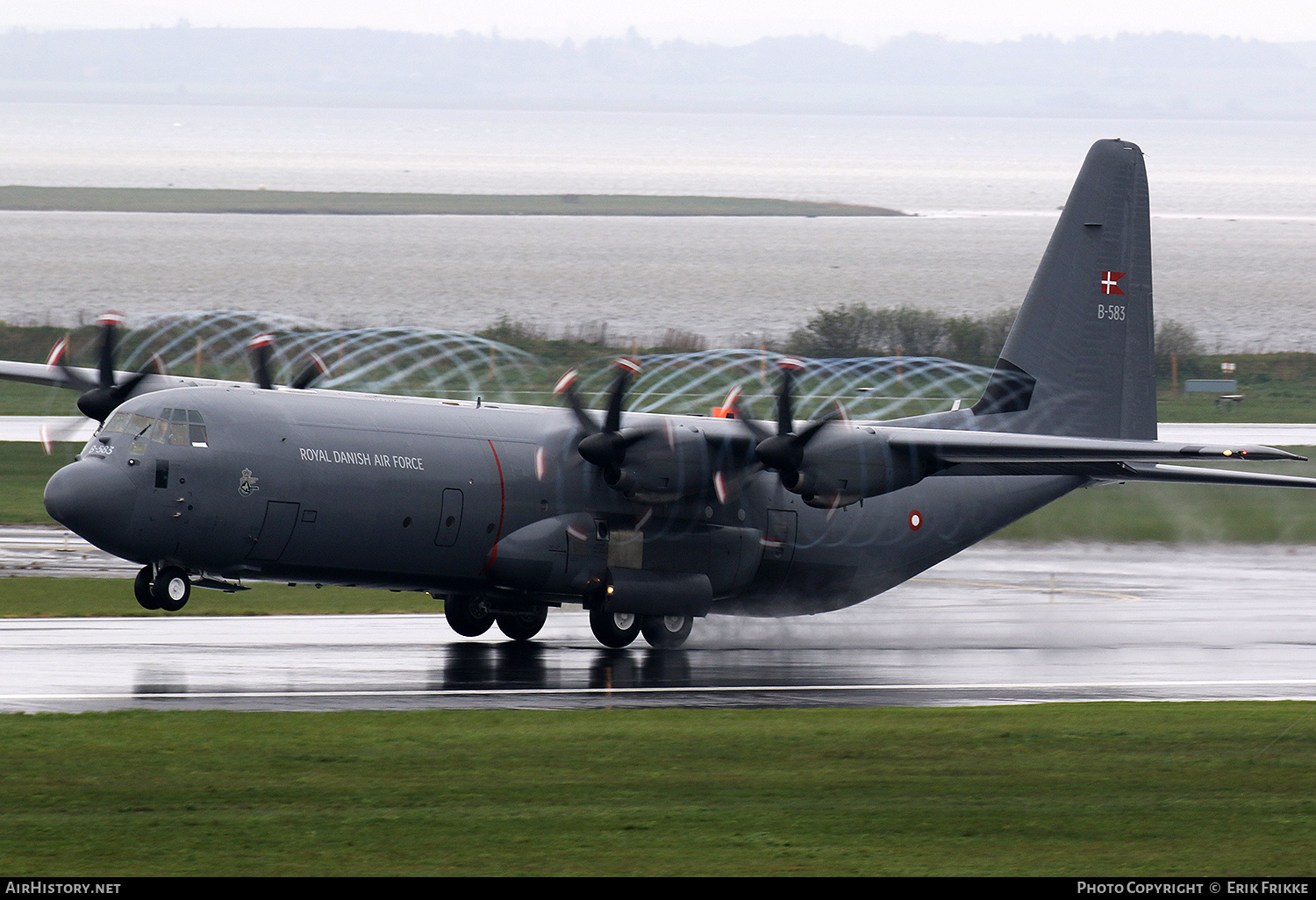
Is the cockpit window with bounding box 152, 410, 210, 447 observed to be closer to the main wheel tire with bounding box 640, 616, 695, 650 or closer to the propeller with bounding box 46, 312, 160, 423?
the propeller with bounding box 46, 312, 160, 423

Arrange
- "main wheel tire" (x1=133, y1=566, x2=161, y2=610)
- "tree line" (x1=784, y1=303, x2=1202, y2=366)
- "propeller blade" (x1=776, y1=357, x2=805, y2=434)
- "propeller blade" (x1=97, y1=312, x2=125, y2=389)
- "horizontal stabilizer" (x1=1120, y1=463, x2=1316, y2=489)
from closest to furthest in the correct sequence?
1. "main wheel tire" (x1=133, y1=566, x2=161, y2=610)
2. "propeller blade" (x1=776, y1=357, x2=805, y2=434)
3. "propeller blade" (x1=97, y1=312, x2=125, y2=389)
4. "horizontal stabilizer" (x1=1120, y1=463, x2=1316, y2=489)
5. "tree line" (x1=784, y1=303, x2=1202, y2=366)

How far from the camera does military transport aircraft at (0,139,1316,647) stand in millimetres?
23266

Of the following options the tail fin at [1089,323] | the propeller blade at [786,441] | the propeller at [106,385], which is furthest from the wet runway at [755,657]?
the tail fin at [1089,323]

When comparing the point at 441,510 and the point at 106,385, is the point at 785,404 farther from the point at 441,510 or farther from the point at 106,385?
the point at 106,385

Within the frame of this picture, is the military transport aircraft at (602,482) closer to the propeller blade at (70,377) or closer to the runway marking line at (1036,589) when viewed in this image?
the propeller blade at (70,377)

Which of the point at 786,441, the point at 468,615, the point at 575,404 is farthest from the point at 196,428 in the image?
the point at 786,441

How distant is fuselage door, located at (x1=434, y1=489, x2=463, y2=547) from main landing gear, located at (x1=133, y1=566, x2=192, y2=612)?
3.94 meters

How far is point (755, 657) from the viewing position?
27.0 m

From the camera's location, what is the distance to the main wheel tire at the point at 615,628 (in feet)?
87.6

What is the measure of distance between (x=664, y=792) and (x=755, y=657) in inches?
436

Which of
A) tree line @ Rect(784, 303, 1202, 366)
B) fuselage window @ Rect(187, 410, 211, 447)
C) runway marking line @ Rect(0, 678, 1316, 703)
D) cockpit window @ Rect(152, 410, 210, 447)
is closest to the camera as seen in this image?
runway marking line @ Rect(0, 678, 1316, 703)

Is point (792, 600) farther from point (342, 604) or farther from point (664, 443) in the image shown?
point (342, 604)

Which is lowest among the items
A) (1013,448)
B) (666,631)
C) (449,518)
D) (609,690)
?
(666,631)

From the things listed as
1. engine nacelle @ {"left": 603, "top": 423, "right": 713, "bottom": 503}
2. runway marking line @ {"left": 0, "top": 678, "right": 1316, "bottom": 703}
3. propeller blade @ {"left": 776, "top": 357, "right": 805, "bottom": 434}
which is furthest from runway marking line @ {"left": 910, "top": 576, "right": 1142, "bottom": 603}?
runway marking line @ {"left": 0, "top": 678, "right": 1316, "bottom": 703}
